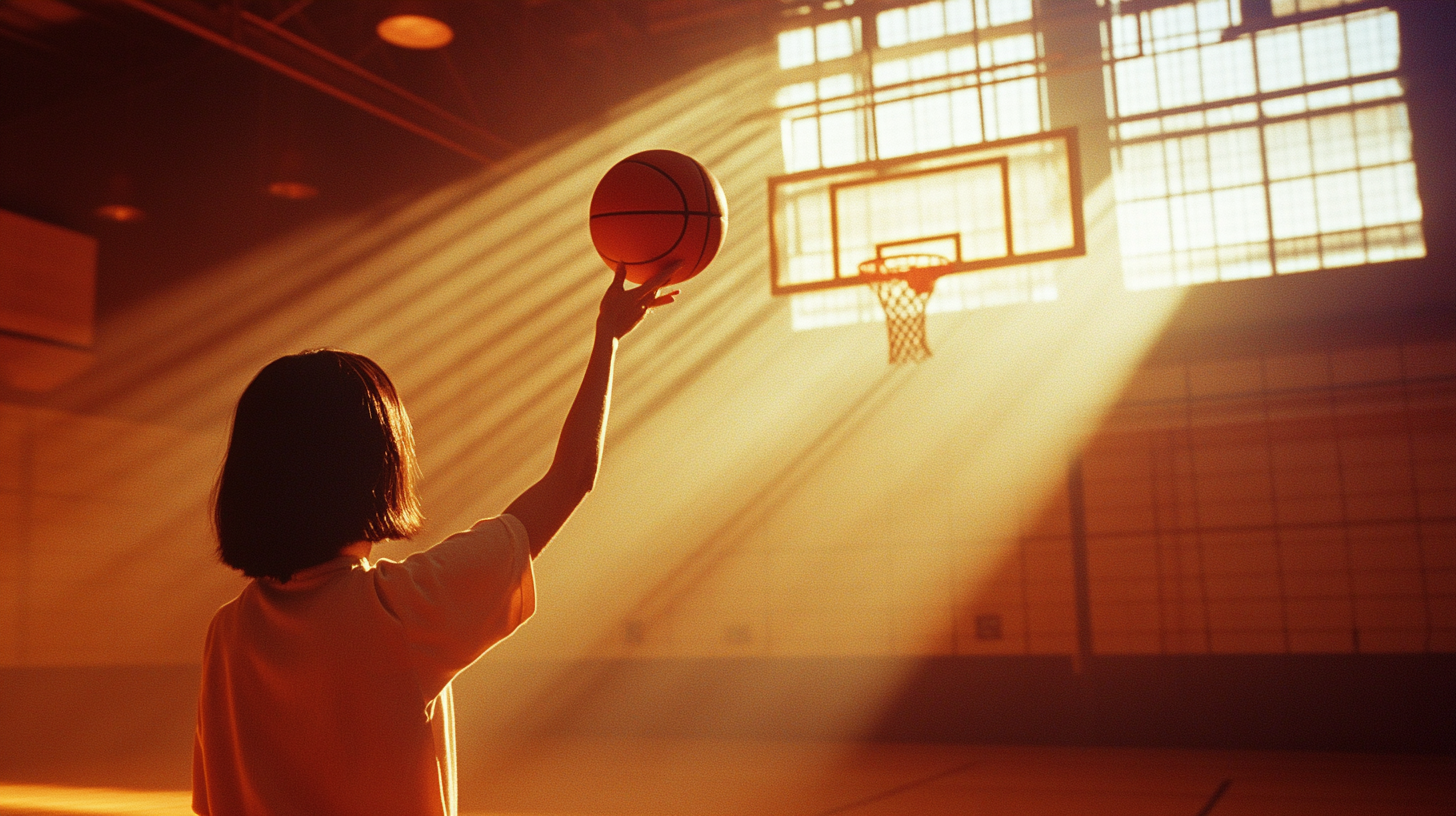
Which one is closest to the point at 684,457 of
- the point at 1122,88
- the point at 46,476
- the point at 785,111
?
the point at 785,111

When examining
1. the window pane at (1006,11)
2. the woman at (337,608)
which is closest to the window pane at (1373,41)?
the window pane at (1006,11)

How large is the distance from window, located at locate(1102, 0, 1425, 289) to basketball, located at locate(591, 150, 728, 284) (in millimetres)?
6389

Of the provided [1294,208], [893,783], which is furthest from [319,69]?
[1294,208]

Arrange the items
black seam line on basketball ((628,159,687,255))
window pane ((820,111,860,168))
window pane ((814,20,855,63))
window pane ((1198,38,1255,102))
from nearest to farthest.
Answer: black seam line on basketball ((628,159,687,255))
window pane ((1198,38,1255,102))
window pane ((820,111,860,168))
window pane ((814,20,855,63))

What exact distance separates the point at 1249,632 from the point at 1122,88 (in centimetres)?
389

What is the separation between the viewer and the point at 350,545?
113 cm

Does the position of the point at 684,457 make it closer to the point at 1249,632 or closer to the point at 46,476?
the point at 1249,632

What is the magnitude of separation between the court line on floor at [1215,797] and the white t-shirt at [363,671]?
5301 mm

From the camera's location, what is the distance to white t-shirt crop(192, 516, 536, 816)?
3.50ft

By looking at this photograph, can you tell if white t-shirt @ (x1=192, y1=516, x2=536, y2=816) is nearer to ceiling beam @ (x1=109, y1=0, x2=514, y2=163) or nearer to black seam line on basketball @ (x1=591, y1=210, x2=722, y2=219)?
→ black seam line on basketball @ (x1=591, y1=210, x2=722, y2=219)

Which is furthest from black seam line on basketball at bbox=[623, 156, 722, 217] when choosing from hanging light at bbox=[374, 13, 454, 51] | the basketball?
hanging light at bbox=[374, 13, 454, 51]

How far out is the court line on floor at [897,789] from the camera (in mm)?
5695

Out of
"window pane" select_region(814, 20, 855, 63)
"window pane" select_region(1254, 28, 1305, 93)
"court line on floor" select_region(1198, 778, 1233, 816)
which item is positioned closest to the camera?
"court line on floor" select_region(1198, 778, 1233, 816)

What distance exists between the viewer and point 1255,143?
7.82 metres
